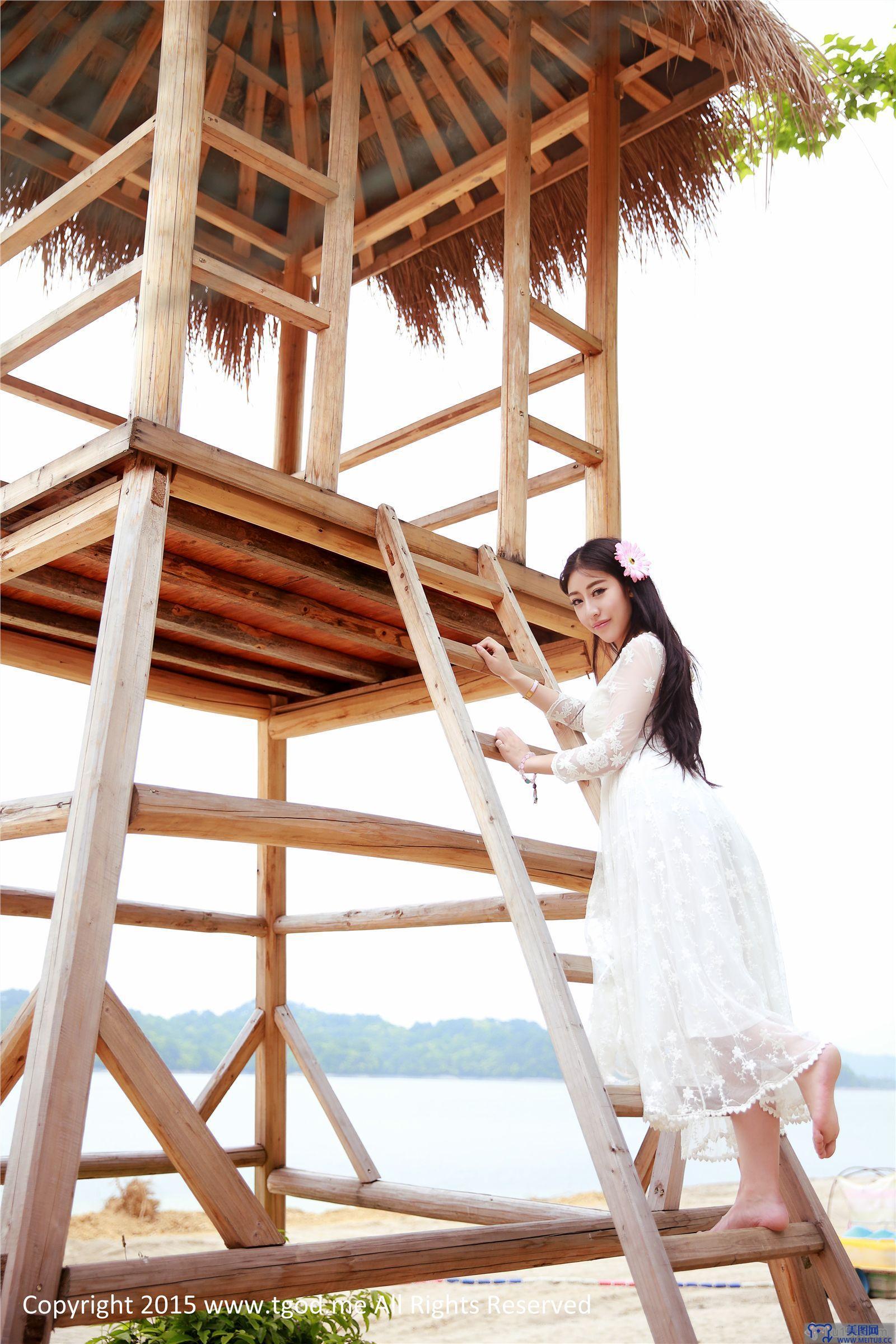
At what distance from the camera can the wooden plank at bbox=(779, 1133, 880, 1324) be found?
2520mm

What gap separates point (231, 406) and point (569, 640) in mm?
10376

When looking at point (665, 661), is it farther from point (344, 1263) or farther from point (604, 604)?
point (344, 1263)

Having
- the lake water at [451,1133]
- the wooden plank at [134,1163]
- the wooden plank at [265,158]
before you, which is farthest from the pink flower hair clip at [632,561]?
the lake water at [451,1133]

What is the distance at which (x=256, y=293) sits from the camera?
2.97 metres

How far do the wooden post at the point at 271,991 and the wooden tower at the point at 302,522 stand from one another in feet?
0.06

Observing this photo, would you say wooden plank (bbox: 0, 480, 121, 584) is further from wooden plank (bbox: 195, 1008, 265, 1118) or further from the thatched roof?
the thatched roof

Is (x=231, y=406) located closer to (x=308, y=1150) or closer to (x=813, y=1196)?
(x=308, y=1150)

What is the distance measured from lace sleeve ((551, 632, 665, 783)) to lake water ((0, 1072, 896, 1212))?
26.2 ft

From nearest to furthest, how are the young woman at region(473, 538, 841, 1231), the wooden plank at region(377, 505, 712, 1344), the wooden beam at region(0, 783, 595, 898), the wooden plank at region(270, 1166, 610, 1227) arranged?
the wooden plank at region(377, 505, 712, 1344) → the young woman at region(473, 538, 841, 1231) → the wooden beam at region(0, 783, 595, 898) → the wooden plank at region(270, 1166, 610, 1227)

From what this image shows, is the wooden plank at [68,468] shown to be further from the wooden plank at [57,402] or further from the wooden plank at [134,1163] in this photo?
the wooden plank at [134,1163]

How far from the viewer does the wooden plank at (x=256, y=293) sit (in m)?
2.88

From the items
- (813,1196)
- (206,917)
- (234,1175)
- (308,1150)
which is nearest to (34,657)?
(206,917)

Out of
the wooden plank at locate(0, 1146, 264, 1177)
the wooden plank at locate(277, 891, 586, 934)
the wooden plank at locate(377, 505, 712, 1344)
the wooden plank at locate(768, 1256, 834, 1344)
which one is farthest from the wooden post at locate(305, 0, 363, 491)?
the wooden plank at locate(0, 1146, 264, 1177)

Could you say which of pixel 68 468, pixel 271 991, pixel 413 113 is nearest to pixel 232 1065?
pixel 271 991
